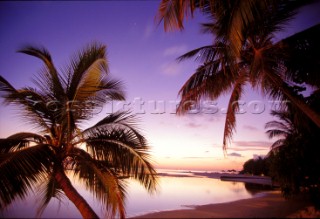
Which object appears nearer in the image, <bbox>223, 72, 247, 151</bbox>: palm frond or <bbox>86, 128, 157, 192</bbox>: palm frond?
<bbox>86, 128, 157, 192</bbox>: palm frond

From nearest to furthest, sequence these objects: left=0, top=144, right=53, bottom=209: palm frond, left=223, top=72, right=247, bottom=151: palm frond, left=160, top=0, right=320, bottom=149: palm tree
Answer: left=0, top=144, right=53, bottom=209: palm frond < left=160, top=0, right=320, bottom=149: palm tree < left=223, top=72, right=247, bottom=151: palm frond

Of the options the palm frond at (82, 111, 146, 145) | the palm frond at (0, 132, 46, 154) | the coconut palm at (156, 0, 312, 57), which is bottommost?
the palm frond at (0, 132, 46, 154)

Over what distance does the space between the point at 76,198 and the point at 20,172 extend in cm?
114

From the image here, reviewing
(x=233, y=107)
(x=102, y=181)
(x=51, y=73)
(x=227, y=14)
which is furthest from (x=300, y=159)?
(x=51, y=73)

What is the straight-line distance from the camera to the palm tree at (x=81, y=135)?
4.54 meters

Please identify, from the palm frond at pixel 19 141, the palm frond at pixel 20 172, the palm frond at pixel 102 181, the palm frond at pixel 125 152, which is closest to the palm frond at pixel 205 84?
the palm frond at pixel 125 152

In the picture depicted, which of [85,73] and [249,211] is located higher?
A: [85,73]

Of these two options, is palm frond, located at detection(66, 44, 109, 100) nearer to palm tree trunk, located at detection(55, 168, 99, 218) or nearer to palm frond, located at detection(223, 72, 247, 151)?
palm tree trunk, located at detection(55, 168, 99, 218)

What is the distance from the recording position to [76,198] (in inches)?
173

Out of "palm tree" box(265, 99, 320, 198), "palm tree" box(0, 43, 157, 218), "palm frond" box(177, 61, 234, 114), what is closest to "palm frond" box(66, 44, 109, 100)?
"palm tree" box(0, 43, 157, 218)

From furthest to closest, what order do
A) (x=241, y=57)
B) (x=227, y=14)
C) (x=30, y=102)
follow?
1. (x=241, y=57)
2. (x=30, y=102)
3. (x=227, y=14)

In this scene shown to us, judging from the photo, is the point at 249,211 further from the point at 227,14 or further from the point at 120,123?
the point at 227,14

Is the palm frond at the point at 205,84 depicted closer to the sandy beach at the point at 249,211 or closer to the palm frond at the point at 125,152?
the palm frond at the point at 125,152

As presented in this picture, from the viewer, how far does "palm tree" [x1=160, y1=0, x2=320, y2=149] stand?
13.8 feet
